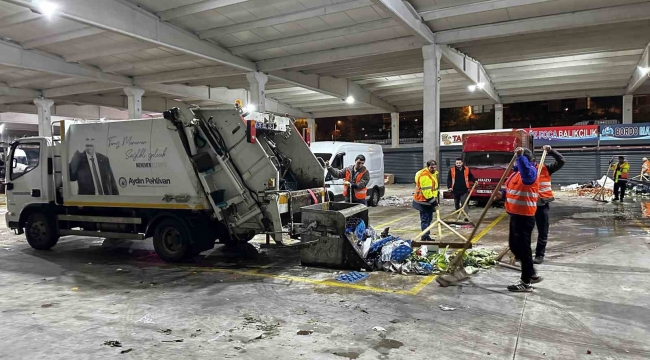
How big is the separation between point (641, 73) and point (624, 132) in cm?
400

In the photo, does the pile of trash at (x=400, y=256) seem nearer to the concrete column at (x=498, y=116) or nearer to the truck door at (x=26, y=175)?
the truck door at (x=26, y=175)

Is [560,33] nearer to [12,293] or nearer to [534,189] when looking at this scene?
[534,189]

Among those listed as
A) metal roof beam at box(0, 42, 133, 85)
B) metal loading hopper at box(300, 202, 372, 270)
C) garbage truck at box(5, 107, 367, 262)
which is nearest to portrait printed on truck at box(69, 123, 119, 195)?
garbage truck at box(5, 107, 367, 262)

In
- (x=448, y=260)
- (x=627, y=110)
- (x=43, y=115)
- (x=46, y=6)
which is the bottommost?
(x=448, y=260)

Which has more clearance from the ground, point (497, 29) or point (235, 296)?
point (497, 29)

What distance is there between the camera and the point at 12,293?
5922mm

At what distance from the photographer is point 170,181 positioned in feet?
23.6

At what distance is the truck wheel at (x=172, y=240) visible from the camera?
23.8ft

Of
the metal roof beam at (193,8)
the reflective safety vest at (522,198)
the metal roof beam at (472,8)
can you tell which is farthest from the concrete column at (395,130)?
the reflective safety vest at (522,198)

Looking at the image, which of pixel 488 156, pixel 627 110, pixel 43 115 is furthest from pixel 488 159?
pixel 43 115

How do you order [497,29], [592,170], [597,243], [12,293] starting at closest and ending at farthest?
[12,293], [597,243], [497,29], [592,170]

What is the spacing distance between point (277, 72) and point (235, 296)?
48.6 feet

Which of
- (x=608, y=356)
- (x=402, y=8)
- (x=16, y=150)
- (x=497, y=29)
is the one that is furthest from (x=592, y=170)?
(x=16, y=150)

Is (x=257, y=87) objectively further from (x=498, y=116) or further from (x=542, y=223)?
(x=498, y=116)
